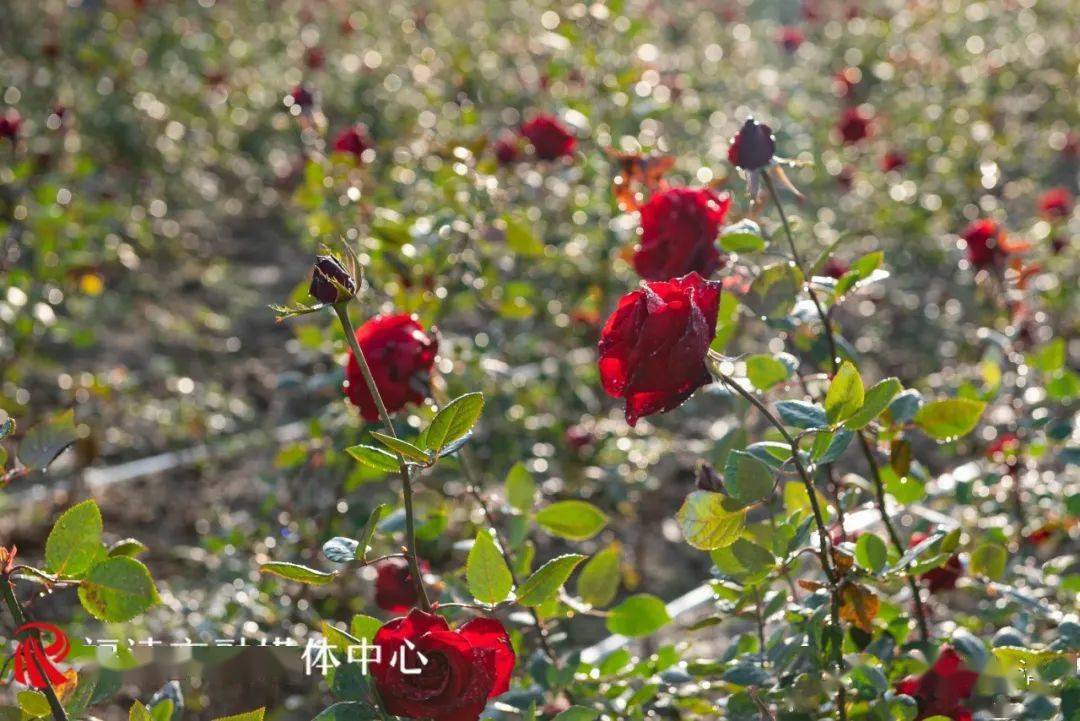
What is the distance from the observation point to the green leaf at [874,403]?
0.78 metres

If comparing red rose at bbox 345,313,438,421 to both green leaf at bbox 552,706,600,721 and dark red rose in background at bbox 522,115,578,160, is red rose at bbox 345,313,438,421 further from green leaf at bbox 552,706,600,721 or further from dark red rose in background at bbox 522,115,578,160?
dark red rose in background at bbox 522,115,578,160

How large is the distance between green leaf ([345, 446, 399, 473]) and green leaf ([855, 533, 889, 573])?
0.39m

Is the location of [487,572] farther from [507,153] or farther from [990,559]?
[507,153]

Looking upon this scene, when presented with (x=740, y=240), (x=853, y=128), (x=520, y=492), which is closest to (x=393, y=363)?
(x=520, y=492)

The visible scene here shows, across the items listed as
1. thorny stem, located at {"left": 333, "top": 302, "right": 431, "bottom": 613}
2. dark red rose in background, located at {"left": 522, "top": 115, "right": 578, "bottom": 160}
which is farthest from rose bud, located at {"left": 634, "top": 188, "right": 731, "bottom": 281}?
dark red rose in background, located at {"left": 522, "top": 115, "right": 578, "bottom": 160}

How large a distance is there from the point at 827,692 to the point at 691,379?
13.7 inches

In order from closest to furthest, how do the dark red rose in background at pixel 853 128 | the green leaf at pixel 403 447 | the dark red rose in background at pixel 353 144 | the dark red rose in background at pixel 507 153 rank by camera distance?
1. the green leaf at pixel 403 447
2. the dark red rose in background at pixel 353 144
3. the dark red rose in background at pixel 507 153
4. the dark red rose in background at pixel 853 128

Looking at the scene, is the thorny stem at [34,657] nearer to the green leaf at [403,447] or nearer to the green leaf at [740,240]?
the green leaf at [403,447]

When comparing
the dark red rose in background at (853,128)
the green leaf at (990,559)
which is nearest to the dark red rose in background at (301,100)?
the green leaf at (990,559)

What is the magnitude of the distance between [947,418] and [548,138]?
0.95m

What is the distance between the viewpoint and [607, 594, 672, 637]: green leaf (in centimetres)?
112

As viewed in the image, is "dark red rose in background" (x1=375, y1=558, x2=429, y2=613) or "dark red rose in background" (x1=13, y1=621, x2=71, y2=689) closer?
"dark red rose in background" (x1=13, y1=621, x2=71, y2=689)

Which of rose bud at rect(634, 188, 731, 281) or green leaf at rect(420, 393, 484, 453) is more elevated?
rose bud at rect(634, 188, 731, 281)

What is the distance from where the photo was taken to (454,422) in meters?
0.78
